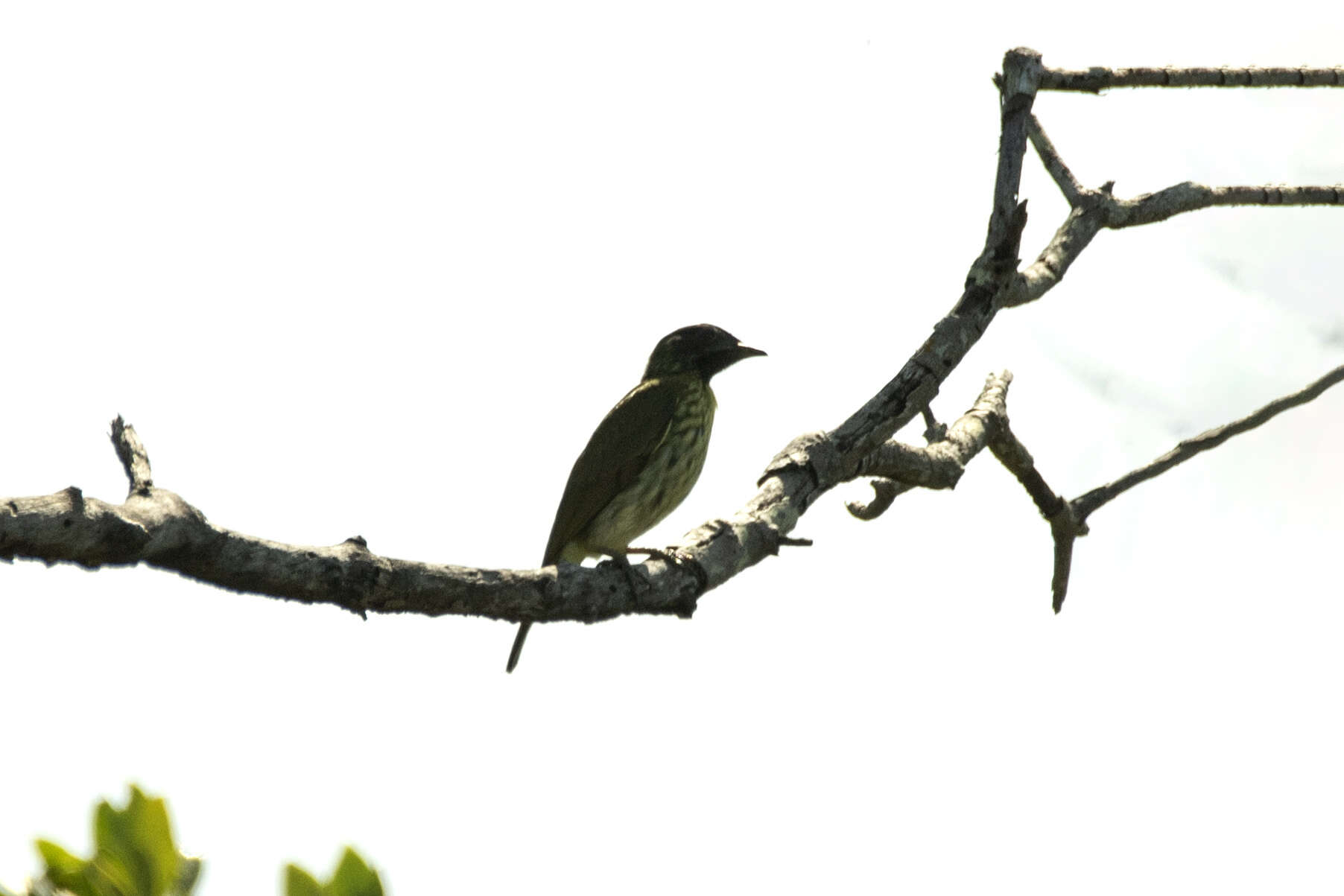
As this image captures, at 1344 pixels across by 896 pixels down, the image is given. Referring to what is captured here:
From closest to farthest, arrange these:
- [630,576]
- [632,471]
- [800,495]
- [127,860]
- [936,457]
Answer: [127,860], [630,576], [800,495], [936,457], [632,471]

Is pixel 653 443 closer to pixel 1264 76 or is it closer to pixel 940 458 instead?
pixel 940 458

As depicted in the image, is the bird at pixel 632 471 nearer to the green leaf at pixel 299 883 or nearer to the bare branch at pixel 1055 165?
the bare branch at pixel 1055 165

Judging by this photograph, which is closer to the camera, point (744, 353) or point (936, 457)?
point (936, 457)

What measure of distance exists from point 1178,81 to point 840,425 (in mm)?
1981

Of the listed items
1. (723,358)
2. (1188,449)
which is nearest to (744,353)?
(723,358)

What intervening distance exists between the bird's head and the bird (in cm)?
32

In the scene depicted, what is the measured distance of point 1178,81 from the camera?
192 inches

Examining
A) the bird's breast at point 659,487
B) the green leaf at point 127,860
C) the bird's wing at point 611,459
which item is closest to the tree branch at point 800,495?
the green leaf at point 127,860

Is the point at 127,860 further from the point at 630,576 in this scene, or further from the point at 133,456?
the point at 630,576

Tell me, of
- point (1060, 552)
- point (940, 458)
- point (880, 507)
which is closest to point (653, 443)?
point (880, 507)

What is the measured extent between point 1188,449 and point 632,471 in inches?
95.6

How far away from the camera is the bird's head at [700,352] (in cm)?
648

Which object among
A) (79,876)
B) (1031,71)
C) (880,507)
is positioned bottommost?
(79,876)

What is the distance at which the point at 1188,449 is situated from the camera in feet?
18.6
